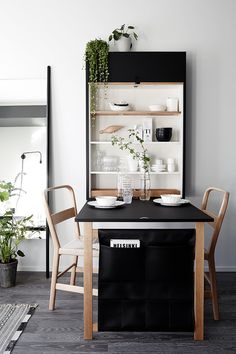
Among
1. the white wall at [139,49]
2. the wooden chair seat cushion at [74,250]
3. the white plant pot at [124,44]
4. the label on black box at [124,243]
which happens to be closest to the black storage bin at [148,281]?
the label on black box at [124,243]

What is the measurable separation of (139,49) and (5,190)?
174cm

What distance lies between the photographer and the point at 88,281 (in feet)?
6.96

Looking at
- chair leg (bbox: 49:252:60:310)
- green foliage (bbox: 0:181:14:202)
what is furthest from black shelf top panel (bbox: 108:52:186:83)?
chair leg (bbox: 49:252:60:310)

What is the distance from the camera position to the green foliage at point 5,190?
10.1 feet

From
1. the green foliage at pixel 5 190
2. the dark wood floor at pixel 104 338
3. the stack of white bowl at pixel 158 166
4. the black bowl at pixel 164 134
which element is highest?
the black bowl at pixel 164 134

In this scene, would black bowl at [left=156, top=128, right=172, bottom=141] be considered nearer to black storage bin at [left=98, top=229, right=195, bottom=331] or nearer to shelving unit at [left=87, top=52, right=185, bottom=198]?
shelving unit at [left=87, top=52, right=185, bottom=198]

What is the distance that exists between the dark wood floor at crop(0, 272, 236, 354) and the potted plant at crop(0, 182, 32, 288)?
475 millimetres

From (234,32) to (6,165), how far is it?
7.87ft

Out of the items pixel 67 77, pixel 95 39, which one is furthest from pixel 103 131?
pixel 95 39

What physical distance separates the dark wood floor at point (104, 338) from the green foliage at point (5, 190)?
947 millimetres

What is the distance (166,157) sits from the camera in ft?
11.1

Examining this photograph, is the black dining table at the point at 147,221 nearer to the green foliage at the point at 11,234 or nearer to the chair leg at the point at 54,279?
the chair leg at the point at 54,279

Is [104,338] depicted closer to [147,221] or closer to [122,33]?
[147,221]

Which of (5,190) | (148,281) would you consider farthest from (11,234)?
(148,281)
